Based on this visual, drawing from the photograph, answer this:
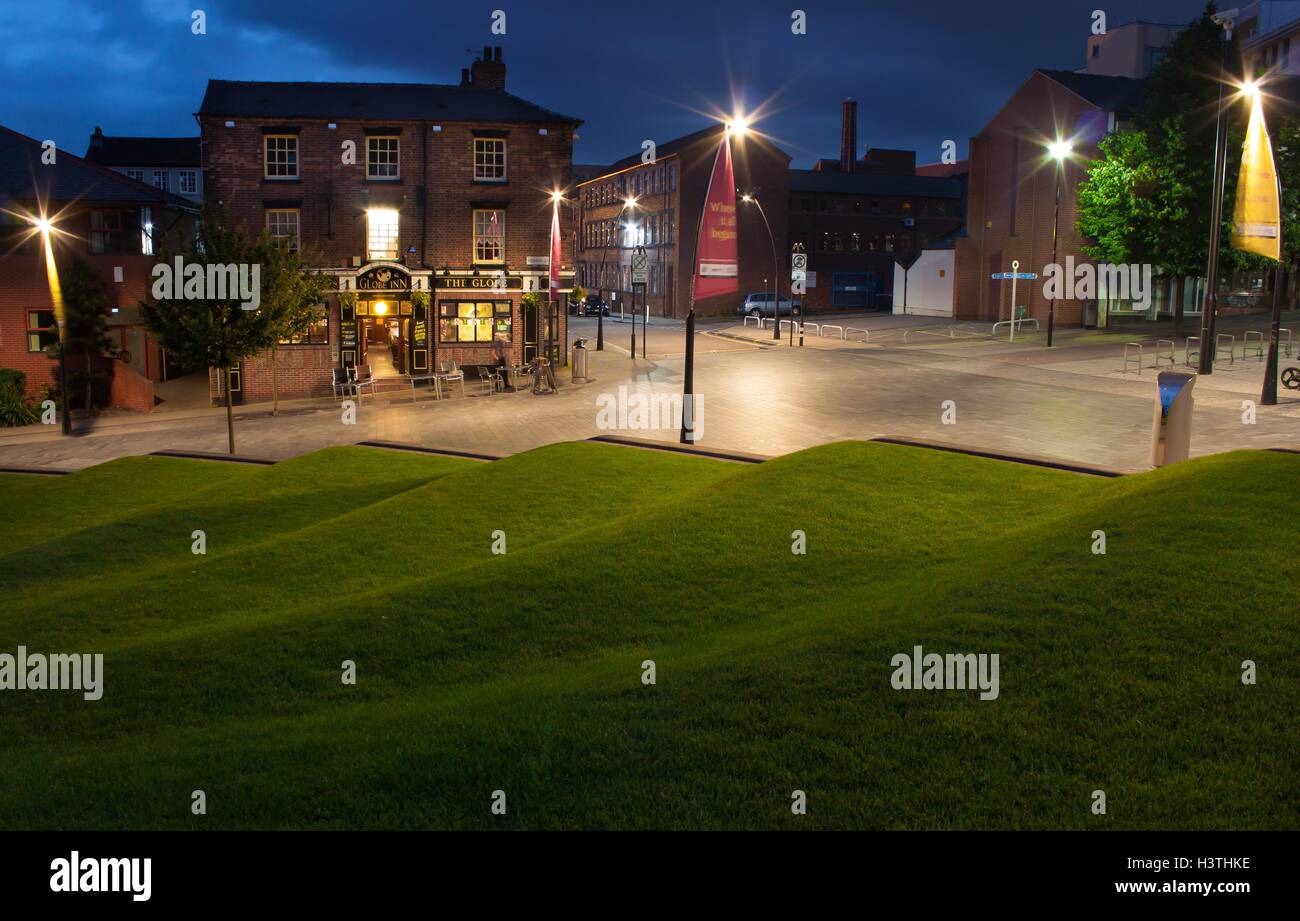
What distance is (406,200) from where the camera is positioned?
37844mm

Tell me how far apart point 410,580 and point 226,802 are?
225 inches

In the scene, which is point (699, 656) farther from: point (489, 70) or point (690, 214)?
point (690, 214)

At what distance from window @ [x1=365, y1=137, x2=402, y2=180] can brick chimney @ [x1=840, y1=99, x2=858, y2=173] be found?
6155cm

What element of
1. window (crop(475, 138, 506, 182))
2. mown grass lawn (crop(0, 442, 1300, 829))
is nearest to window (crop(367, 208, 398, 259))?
window (crop(475, 138, 506, 182))

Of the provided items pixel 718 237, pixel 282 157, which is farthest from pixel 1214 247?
pixel 282 157

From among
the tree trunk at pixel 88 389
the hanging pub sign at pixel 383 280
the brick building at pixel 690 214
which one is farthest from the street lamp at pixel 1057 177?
the tree trunk at pixel 88 389

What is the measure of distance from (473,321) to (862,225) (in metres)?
51.7

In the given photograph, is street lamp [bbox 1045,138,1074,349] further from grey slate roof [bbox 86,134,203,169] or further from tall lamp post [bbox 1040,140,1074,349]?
grey slate roof [bbox 86,134,203,169]

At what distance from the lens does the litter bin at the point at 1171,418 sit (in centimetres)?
1503

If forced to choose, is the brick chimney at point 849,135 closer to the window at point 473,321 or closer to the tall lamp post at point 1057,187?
the tall lamp post at point 1057,187

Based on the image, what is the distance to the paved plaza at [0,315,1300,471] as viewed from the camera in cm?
2291
